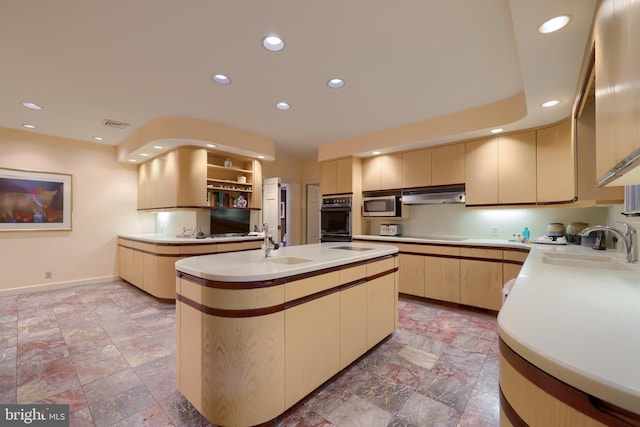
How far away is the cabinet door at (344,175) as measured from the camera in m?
4.85

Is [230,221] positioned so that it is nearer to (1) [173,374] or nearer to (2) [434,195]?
(1) [173,374]

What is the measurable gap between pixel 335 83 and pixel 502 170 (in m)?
2.49

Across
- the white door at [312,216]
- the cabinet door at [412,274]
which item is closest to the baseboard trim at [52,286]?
the white door at [312,216]

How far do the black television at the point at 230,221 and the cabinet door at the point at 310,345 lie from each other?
3.43 meters

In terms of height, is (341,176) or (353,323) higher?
(341,176)

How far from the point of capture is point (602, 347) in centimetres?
66

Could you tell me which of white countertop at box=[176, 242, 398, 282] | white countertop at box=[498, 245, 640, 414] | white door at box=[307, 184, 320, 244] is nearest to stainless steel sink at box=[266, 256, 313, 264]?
white countertop at box=[176, 242, 398, 282]

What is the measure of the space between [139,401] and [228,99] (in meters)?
3.02

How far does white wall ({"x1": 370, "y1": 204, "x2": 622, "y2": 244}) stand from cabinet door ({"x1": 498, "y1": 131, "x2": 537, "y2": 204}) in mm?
377

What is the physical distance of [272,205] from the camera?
5367 mm

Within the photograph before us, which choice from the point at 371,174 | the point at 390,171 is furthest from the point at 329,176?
the point at 390,171

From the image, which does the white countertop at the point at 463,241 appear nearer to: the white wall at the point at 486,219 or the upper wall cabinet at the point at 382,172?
the white wall at the point at 486,219

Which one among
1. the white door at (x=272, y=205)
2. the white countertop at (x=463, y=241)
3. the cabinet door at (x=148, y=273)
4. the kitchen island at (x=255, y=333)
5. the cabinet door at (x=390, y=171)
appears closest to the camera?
the kitchen island at (x=255, y=333)

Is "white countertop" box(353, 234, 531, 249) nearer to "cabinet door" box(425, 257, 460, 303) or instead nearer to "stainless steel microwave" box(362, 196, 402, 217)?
"cabinet door" box(425, 257, 460, 303)
